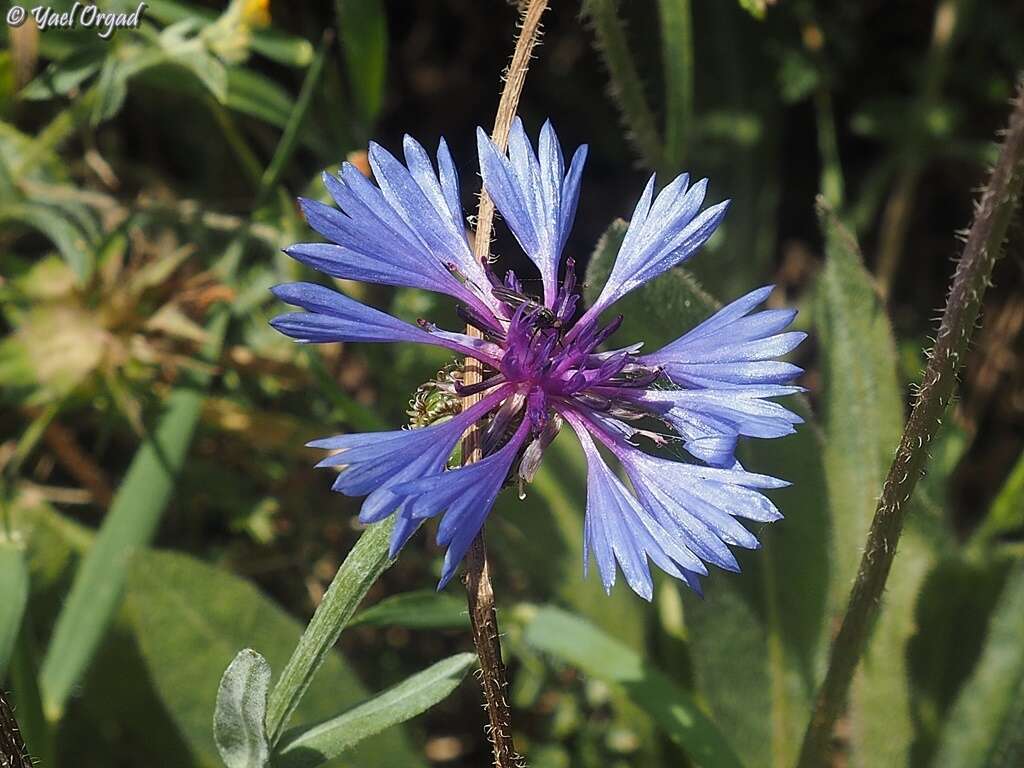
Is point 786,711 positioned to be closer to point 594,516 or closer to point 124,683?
point 594,516

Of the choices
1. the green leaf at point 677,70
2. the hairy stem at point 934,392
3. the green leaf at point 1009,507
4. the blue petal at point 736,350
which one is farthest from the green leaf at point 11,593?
the green leaf at point 1009,507

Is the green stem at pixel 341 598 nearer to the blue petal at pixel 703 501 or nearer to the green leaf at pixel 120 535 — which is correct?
the blue petal at pixel 703 501

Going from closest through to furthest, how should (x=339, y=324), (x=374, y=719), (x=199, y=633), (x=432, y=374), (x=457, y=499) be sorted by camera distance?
(x=457, y=499), (x=339, y=324), (x=374, y=719), (x=199, y=633), (x=432, y=374)

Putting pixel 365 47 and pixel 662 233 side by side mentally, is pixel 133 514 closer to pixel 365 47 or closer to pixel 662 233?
pixel 365 47

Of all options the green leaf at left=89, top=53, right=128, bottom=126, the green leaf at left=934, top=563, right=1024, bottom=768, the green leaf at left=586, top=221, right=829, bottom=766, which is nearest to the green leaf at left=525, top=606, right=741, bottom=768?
the green leaf at left=586, top=221, right=829, bottom=766

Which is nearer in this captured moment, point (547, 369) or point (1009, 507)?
point (547, 369)

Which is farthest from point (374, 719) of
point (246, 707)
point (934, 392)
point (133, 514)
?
point (133, 514)
